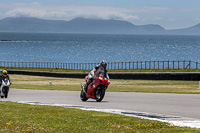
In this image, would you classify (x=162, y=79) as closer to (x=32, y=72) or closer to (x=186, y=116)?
(x=32, y=72)

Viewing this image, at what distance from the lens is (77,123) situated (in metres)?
11.7

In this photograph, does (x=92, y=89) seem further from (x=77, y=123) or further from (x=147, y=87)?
(x=147, y=87)

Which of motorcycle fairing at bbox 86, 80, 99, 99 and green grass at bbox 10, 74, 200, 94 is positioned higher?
motorcycle fairing at bbox 86, 80, 99, 99

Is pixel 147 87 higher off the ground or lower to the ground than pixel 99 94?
lower

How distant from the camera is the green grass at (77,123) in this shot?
10.5 metres

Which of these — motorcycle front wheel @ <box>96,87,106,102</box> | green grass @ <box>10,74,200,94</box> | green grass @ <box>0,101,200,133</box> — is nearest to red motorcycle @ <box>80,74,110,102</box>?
motorcycle front wheel @ <box>96,87,106,102</box>

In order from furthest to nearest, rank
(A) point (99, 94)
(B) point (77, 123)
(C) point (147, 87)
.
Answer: (C) point (147, 87) → (A) point (99, 94) → (B) point (77, 123)

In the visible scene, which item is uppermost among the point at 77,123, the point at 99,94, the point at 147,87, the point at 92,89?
the point at 77,123

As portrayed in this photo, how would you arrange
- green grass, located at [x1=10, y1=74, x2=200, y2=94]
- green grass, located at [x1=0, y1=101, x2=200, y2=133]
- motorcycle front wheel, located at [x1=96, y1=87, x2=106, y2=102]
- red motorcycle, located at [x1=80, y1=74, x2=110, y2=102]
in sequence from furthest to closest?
green grass, located at [x1=10, y1=74, x2=200, y2=94], motorcycle front wheel, located at [x1=96, y1=87, x2=106, y2=102], red motorcycle, located at [x1=80, y1=74, x2=110, y2=102], green grass, located at [x1=0, y1=101, x2=200, y2=133]

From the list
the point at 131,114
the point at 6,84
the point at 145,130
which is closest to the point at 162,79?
the point at 6,84

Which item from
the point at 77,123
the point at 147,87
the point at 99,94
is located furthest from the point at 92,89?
the point at 147,87

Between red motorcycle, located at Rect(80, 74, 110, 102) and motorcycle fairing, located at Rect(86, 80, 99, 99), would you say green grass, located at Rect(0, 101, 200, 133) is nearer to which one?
red motorcycle, located at Rect(80, 74, 110, 102)

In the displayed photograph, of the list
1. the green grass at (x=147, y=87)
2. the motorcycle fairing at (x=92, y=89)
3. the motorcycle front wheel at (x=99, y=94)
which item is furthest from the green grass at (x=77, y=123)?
the green grass at (x=147, y=87)

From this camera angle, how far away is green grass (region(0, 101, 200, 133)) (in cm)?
1054
